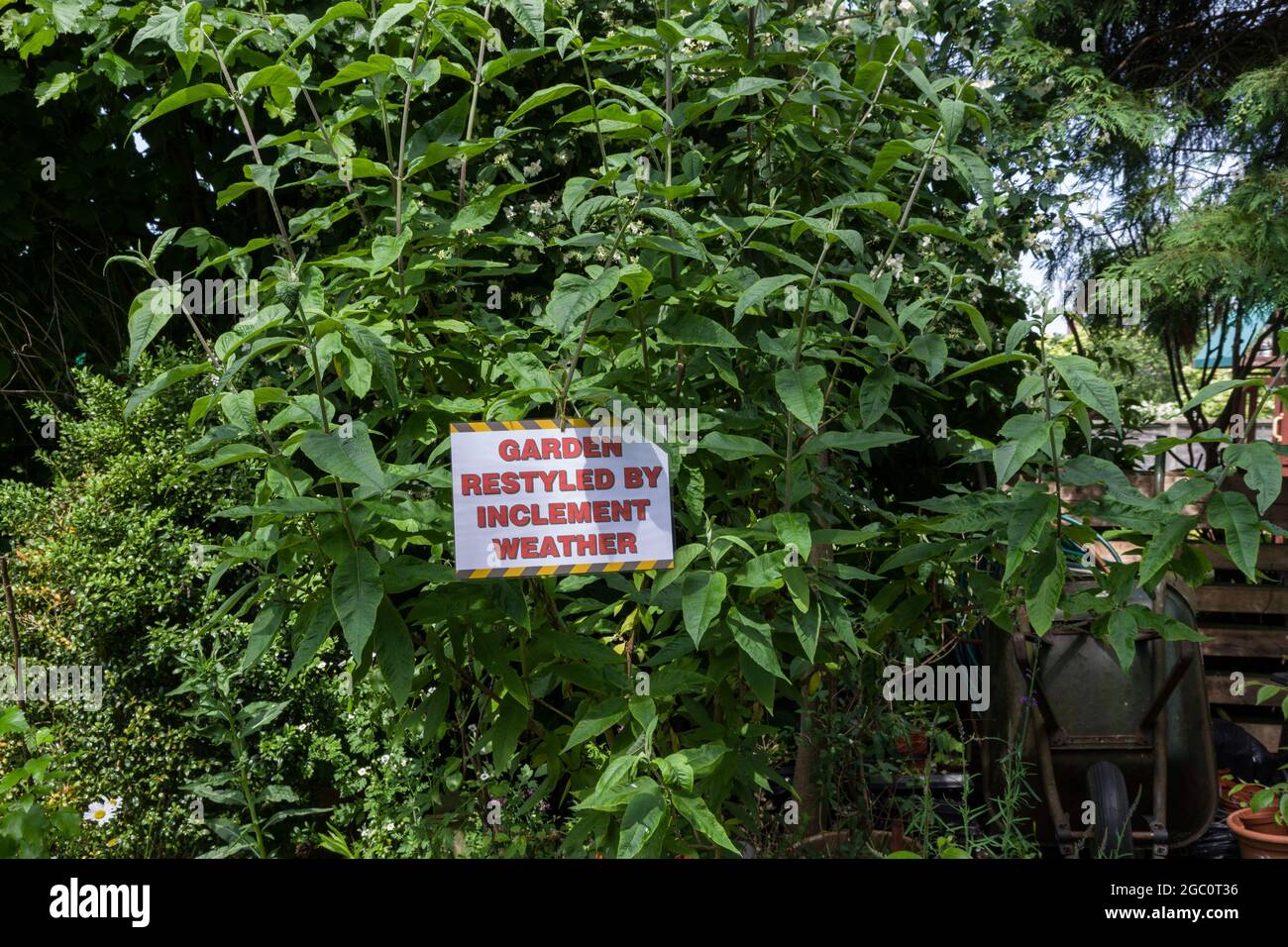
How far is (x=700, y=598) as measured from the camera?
1.59 meters

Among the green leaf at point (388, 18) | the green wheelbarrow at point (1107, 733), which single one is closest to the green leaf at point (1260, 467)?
the green leaf at point (388, 18)

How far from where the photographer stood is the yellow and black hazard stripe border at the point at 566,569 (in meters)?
1.67

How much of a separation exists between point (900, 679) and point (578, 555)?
1348 millimetres

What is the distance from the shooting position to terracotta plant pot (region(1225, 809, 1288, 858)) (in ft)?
10.5

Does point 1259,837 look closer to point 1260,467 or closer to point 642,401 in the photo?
point 1260,467

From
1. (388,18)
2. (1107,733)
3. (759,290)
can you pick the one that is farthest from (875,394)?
(1107,733)

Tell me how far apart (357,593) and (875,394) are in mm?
940

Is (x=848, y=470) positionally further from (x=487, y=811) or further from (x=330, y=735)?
(x=330, y=735)

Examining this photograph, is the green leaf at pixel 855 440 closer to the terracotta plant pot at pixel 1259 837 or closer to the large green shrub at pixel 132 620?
the large green shrub at pixel 132 620

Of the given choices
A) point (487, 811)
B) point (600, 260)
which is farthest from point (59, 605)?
point (600, 260)

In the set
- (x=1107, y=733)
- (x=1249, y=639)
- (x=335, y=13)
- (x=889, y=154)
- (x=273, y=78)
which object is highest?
(x=335, y=13)

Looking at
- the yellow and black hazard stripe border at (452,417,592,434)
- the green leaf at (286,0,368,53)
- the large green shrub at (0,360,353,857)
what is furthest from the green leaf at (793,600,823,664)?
the large green shrub at (0,360,353,857)

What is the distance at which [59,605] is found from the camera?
10.3 ft
